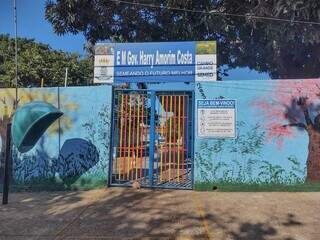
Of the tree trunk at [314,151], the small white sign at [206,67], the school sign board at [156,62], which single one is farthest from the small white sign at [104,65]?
the tree trunk at [314,151]

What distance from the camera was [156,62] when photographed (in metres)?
12.0

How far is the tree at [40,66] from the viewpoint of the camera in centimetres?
3309

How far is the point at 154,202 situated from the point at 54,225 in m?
2.24

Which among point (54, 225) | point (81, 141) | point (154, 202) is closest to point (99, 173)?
point (81, 141)

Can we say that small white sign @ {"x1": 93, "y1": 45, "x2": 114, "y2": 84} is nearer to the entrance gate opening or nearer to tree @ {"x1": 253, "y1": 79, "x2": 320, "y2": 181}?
the entrance gate opening

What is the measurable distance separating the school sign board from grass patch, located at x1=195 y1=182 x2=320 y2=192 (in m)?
2.33

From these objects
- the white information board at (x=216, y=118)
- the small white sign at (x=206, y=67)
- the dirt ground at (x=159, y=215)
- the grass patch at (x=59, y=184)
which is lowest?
the dirt ground at (x=159, y=215)

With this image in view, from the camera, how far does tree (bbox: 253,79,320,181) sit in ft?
36.0

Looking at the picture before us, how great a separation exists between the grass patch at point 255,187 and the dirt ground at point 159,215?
211 mm

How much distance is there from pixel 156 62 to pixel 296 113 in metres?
3.33

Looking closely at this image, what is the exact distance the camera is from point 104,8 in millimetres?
16672

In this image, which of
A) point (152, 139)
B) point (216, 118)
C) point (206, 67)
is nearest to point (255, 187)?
point (216, 118)

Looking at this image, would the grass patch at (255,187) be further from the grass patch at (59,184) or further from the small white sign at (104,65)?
the small white sign at (104,65)

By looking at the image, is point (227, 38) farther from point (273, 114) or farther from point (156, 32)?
point (273, 114)
